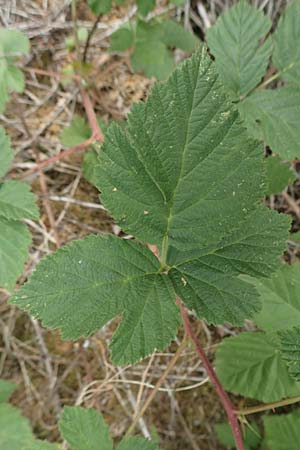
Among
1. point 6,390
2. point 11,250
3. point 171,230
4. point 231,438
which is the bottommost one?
point 231,438

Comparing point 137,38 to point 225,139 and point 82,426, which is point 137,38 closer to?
point 225,139

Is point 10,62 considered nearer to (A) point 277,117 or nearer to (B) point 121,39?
(B) point 121,39

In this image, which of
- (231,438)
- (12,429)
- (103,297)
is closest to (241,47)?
(103,297)

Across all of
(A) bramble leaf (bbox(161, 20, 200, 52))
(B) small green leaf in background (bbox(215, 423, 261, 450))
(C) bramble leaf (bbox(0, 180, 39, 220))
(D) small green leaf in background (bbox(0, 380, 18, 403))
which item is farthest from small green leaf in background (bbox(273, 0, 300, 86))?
(D) small green leaf in background (bbox(0, 380, 18, 403))

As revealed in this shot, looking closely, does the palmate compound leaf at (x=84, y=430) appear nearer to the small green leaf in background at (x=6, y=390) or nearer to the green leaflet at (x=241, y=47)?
the small green leaf in background at (x=6, y=390)

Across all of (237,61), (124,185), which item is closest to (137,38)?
Result: (237,61)
